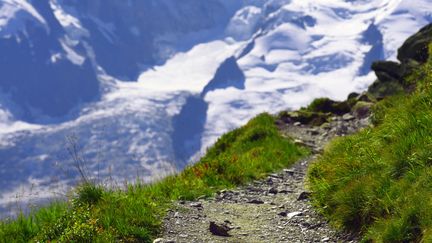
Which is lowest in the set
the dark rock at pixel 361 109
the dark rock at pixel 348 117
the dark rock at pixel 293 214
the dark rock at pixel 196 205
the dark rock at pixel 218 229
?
the dark rock at pixel 293 214

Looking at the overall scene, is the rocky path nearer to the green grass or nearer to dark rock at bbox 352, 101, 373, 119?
the green grass

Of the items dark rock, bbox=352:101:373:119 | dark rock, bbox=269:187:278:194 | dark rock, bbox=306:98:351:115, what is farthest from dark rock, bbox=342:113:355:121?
dark rock, bbox=269:187:278:194

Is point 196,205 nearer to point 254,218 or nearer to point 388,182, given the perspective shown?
point 254,218

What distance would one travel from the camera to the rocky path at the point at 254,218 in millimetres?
10750

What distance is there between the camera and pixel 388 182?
32.2ft

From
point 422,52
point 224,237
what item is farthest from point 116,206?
point 422,52

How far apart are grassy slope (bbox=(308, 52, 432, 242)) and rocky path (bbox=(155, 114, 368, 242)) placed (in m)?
0.47

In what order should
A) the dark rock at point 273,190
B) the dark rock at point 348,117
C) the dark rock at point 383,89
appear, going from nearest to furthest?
the dark rock at point 273,190
the dark rock at point 348,117
the dark rock at point 383,89

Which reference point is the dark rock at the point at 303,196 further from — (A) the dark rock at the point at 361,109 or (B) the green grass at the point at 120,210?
(A) the dark rock at the point at 361,109

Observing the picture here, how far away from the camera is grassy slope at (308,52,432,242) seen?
8.52m

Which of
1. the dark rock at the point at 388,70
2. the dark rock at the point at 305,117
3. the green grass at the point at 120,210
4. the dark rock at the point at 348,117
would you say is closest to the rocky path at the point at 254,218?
the green grass at the point at 120,210

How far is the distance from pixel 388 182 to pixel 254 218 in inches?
141

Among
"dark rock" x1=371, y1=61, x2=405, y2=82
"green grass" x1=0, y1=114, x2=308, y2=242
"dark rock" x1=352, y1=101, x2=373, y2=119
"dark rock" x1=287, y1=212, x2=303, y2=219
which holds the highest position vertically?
"dark rock" x1=371, y1=61, x2=405, y2=82

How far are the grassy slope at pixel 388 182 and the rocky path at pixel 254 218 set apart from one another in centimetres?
47
